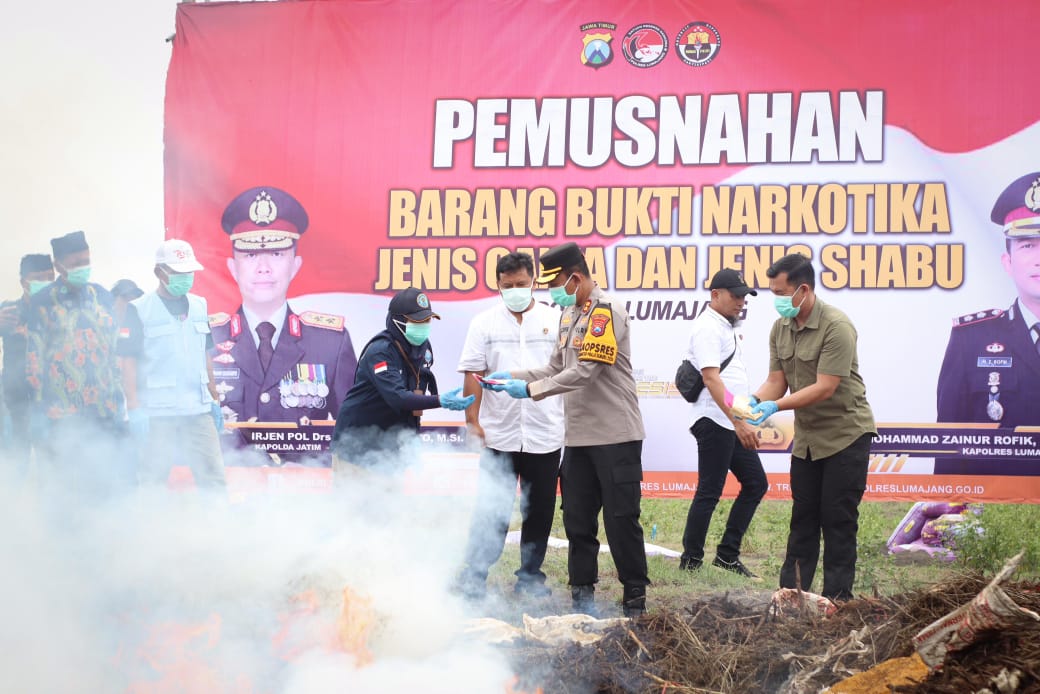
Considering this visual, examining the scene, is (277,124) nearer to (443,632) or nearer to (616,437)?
(616,437)

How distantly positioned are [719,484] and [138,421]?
4344 millimetres

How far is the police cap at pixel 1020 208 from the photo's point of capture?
7852 mm

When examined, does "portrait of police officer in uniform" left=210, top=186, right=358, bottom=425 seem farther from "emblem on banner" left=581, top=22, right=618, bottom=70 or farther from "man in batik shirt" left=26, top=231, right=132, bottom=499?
"emblem on banner" left=581, top=22, right=618, bottom=70

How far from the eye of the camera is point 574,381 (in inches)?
207

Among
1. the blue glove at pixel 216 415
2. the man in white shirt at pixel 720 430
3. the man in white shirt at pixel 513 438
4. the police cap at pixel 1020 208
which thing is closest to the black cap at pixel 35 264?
the blue glove at pixel 216 415

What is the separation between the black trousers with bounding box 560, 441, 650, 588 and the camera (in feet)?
17.4

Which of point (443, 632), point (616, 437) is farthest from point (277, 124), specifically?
point (443, 632)

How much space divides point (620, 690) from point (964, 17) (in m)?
6.78

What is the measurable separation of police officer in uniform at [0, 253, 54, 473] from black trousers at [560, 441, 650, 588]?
11.0 feet

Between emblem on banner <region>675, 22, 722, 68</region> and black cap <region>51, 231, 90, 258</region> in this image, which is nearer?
black cap <region>51, 231, 90, 258</region>

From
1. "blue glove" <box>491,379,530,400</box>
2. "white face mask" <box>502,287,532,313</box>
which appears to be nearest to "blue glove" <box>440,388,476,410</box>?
"blue glove" <box>491,379,530,400</box>

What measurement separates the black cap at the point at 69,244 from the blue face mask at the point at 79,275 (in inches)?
5.1

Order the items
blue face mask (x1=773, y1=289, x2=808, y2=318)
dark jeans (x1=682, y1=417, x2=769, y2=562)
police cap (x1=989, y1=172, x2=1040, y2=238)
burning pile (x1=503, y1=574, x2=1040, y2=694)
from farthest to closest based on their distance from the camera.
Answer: police cap (x1=989, y1=172, x2=1040, y2=238)
dark jeans (x1=682, y1=417, x2=769, y2=562)
blue face mask (x1=773, y1=289, x2=808, y2=318)
burning pile (x1=503, y1=574, x2=1040, y2=694)

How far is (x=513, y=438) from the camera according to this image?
6.09m
